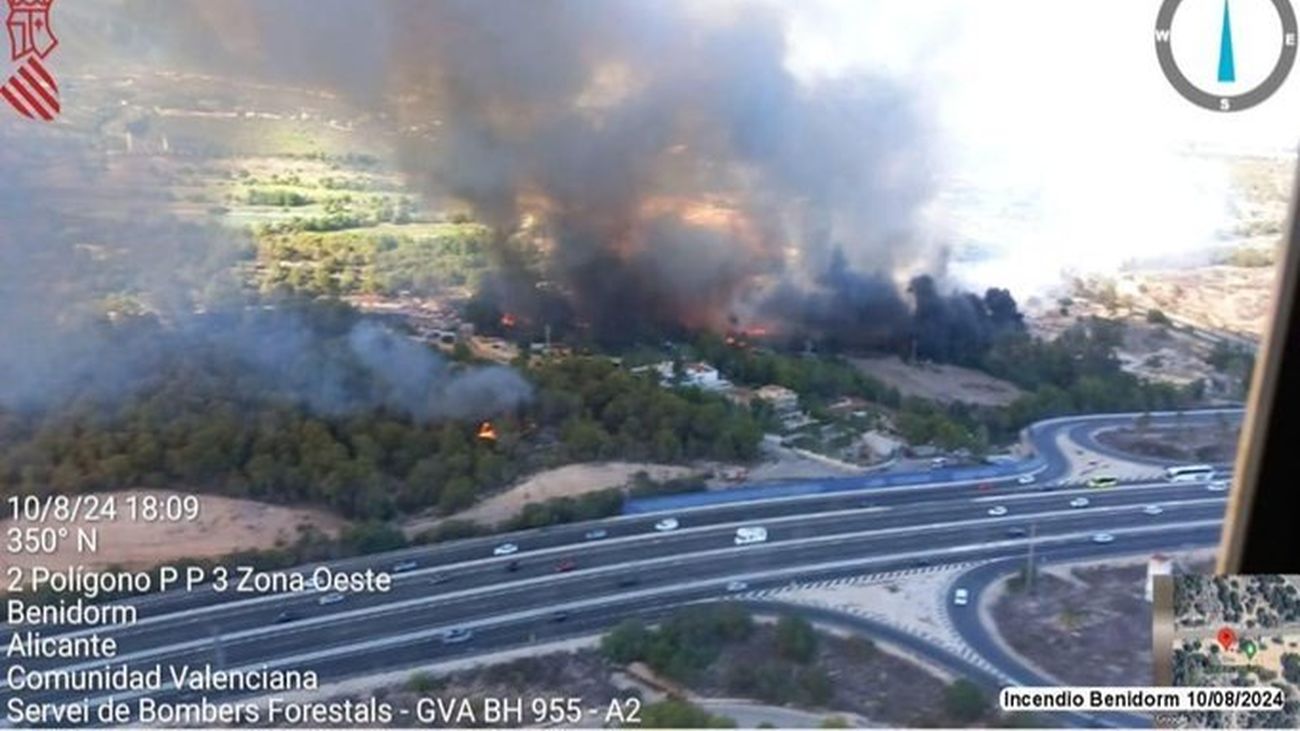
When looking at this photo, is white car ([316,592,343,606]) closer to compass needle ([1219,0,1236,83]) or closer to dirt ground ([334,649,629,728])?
dirt ground ([334,649,629,728])

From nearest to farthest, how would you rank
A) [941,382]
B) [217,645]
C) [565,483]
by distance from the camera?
[217,645] < [565,483] < [941,382]

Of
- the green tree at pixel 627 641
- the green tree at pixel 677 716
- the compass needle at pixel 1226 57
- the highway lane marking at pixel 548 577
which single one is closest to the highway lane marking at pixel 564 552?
the highway lane marking at pixel 548 577

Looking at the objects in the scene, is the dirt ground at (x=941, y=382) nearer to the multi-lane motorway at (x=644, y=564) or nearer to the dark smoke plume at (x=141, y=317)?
the multi-lane motorway at (x=644, y=564)

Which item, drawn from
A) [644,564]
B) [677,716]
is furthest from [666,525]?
[677,716]

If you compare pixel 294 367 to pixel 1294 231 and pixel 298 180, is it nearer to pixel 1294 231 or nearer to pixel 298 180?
pixel 298 180

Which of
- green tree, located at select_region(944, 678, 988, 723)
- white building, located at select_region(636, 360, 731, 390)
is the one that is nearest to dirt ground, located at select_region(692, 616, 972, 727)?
green tree, located at select_region(944, 678, 988, 723)

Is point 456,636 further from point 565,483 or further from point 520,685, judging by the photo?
point 565,483

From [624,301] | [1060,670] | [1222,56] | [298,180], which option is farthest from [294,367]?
[1222,56]
